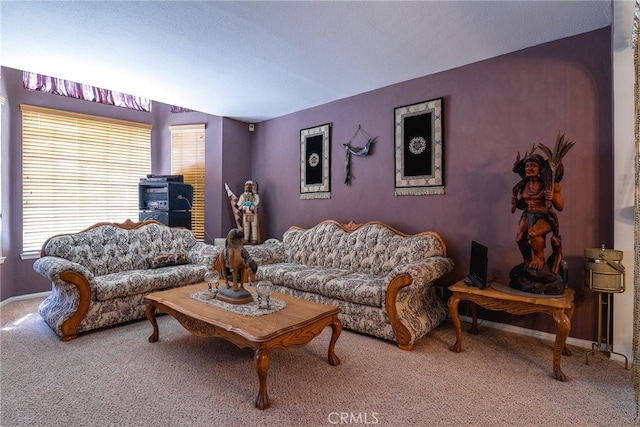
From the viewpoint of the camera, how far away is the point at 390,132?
3760 mm

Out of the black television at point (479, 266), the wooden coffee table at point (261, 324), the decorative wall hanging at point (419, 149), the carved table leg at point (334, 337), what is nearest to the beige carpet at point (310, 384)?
the carved table leg at point (334, 337)

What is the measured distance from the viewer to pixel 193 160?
5.18 meters

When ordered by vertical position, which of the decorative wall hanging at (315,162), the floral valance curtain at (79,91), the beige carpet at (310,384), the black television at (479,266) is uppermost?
the floral valance curtain at (79,91)

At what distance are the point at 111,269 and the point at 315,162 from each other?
277 centimetres

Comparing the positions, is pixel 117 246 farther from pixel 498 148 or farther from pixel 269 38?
pixel 498 148

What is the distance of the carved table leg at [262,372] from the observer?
177cm

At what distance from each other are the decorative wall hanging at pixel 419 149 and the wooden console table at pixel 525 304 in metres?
1.25

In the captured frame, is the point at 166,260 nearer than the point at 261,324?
No

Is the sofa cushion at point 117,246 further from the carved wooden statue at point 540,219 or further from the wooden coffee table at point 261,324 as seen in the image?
the carved wooden statue at point 540,219

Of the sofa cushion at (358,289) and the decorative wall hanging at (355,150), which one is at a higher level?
the decorative wall hanging at (355,150)

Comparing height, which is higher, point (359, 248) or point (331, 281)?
point (359, 248)

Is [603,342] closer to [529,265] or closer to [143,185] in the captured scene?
[529,265]

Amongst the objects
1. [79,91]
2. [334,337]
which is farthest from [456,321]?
[79,91]

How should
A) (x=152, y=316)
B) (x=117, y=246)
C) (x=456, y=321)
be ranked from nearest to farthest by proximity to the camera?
(x=456, y=321)
(x=152, y=316)
(x=117, y=246)
